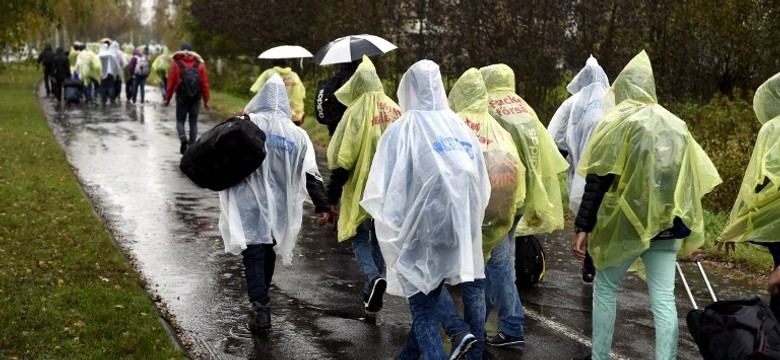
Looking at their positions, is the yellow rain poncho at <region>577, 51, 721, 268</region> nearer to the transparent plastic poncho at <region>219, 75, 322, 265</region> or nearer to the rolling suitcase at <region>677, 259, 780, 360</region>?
the rolling suitcase at <region>677, 259, 780, 360</region>

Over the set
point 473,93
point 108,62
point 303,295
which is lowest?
point 303,295

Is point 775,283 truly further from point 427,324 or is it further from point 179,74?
point 179,74

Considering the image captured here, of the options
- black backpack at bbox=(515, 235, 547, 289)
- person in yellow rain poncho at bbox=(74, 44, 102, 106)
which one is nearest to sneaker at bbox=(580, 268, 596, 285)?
black backpack at bbox=(515, 235, 547, 289)

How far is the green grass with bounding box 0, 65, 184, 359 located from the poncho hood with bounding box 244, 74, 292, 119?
1660mm

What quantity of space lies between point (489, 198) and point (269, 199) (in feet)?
5.63

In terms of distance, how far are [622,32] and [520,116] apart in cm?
978

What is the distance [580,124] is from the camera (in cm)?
865

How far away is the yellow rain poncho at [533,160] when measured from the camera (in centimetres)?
700

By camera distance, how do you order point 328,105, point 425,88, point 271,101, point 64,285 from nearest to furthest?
point 425,88 < point 271,101 < point 64,285 < point 328,105

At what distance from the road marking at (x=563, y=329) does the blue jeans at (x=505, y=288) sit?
A: 46 cm

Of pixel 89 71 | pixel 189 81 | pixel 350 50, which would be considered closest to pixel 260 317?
pixel 350 50

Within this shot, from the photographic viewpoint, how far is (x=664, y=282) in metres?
5.86

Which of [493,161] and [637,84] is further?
[493,161]

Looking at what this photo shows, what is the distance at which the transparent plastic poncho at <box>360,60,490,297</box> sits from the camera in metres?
5.38
